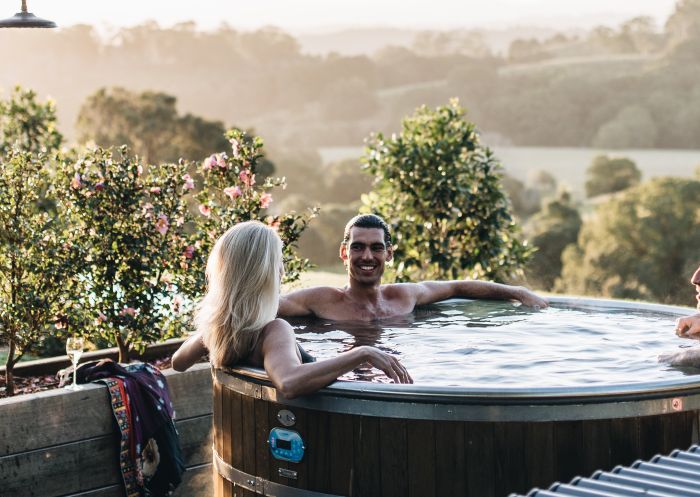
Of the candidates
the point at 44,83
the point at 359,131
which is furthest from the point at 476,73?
the point at 44,83

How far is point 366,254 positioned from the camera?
5.73 metres

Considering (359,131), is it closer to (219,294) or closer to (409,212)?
(409,212)

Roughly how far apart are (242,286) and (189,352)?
2.54ft

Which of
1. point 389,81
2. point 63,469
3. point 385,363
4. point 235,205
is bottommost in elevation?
point 63,469

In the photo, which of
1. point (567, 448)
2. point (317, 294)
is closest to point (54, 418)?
Result: point (317, 294)

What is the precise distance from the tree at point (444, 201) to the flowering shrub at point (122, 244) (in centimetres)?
270

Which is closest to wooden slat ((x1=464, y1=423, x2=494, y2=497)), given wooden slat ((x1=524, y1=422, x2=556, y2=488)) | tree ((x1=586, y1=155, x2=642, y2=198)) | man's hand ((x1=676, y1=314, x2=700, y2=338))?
wooden slat ((x1=524, y1=422, x2=556, y2=488))

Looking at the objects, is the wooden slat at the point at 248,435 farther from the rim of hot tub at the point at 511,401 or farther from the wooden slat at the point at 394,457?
the wooden slat at the point at 394,457

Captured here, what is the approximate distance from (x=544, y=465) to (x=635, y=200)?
15.9m

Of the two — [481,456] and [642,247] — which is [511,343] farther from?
[642,247]

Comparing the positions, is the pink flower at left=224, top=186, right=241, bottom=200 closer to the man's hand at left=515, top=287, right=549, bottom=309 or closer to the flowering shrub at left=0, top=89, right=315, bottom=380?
the flowering shrub at left=0, top=89, right=315, bottom=380

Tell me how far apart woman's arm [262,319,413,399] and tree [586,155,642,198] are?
2753 centimetres

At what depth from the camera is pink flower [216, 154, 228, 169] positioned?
6348 mm

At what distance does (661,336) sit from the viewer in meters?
5.60
